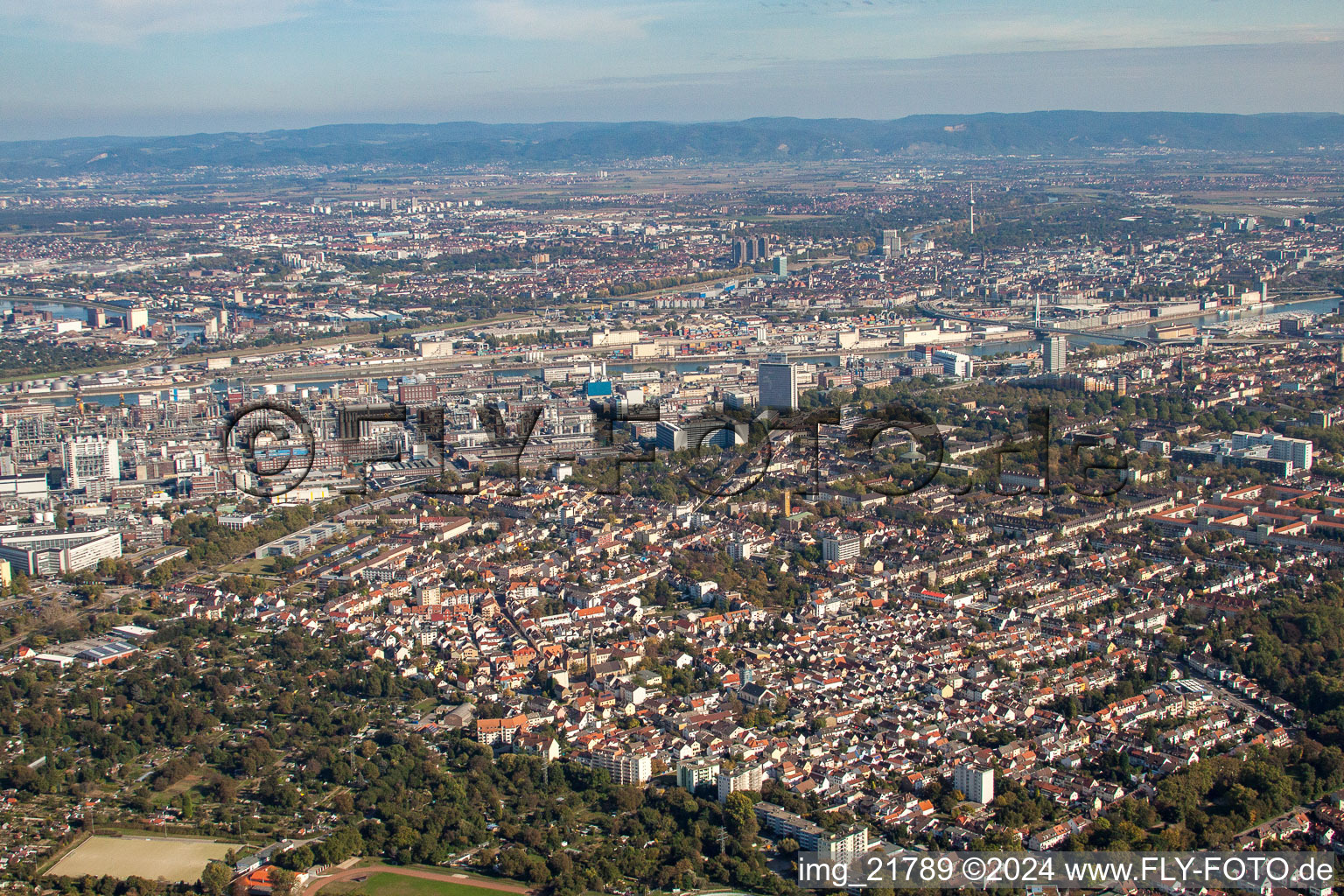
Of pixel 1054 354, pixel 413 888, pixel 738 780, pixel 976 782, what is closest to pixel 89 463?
pixel 413 888

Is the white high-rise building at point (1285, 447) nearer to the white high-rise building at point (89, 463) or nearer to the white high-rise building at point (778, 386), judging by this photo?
the white high-rise building at point (778, 386)

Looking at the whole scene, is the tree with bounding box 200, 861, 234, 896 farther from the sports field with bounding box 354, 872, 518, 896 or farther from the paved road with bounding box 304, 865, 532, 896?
the sports field with bounding box 354, 872, 518, 896

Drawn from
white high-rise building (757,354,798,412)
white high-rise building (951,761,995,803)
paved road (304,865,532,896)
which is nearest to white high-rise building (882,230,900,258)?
white high-rise building (757,354,798,412)

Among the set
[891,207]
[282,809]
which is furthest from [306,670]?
[891,207]

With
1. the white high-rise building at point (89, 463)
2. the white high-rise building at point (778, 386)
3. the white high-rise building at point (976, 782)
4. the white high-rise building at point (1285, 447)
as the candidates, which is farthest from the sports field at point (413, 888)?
the white high-rise building at point (778, 386)

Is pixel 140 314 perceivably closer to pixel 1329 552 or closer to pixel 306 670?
pixel 306 670
